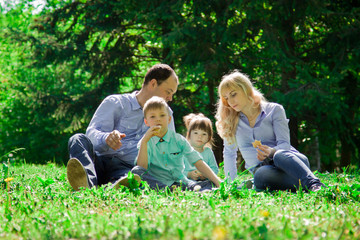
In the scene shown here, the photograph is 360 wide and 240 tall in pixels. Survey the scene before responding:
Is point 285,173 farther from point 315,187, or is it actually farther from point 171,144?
point 171,144

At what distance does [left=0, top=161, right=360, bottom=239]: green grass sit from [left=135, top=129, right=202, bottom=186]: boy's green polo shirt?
0.83m

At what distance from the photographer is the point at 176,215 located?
2.11 metres

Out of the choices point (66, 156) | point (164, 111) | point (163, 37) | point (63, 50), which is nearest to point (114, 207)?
point (164, 111)

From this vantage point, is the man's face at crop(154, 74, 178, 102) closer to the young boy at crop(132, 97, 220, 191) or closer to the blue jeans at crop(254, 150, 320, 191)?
the young boy at crop(132, 97, 220, 191)

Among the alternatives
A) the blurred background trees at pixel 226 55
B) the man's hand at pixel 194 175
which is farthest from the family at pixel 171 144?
the blurred background trees at pixel 226 55

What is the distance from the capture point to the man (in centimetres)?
364

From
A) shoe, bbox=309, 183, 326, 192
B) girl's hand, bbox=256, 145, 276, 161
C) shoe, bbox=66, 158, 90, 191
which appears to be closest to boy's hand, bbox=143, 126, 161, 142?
shoe, bbox=66, 158, 90, 191

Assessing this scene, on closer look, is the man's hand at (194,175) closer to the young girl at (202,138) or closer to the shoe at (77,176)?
the young girl at (202,138)

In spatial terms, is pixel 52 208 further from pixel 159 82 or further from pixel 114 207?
pixel 159 82

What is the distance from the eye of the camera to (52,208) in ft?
7.72

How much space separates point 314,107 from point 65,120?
23.0 ft

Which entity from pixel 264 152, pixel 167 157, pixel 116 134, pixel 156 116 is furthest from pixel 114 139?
pixel 264 152

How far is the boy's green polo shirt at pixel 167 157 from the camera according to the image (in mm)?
3936

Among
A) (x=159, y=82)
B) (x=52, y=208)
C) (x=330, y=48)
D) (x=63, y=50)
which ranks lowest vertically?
(x=52, y=208)
